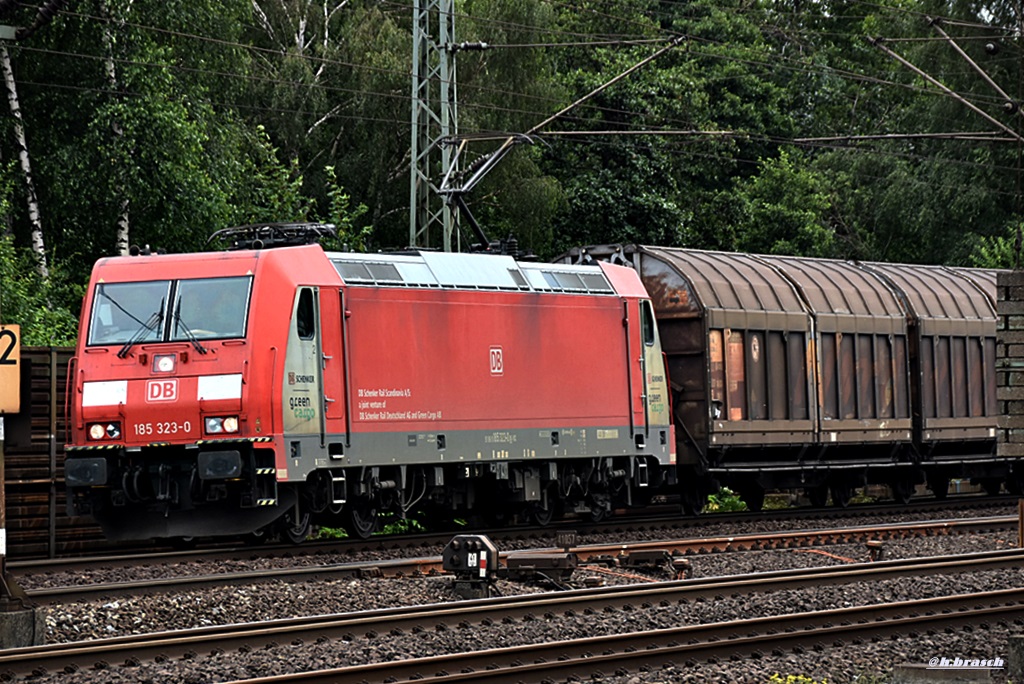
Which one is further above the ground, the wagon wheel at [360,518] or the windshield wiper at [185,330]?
the windshield wiper at [185,330]

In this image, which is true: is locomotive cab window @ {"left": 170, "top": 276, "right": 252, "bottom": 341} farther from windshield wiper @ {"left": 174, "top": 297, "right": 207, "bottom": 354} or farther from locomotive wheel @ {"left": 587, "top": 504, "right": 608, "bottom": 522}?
locomotive wheel @ {"left": 587, "top": 504, "right": 608, "bottom": 522}

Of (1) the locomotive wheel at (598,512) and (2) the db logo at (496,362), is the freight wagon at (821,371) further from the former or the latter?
(2) the db logo at (496,362)

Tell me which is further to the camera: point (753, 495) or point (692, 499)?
point (753, 495)

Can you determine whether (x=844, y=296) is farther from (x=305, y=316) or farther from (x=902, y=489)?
(x=305, y=316)

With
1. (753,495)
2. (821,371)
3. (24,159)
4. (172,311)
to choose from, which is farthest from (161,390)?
(24,159)

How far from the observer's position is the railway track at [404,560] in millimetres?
14789

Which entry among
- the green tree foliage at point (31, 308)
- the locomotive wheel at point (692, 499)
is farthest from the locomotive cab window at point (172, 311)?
the locomotive wheel at point (692, 499)

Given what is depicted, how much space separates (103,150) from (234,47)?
5.45 metres

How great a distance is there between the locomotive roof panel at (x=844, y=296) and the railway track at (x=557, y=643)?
37.7 ft

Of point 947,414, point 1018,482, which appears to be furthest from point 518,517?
point 1018,482

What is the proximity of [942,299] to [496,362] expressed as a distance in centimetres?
1136

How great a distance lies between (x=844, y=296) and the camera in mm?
27281

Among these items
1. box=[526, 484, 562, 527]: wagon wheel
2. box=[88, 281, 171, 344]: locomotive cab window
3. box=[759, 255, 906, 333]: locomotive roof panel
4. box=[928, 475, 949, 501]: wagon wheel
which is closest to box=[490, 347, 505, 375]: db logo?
box=[526, 484, 562, 527]: wagon wheel

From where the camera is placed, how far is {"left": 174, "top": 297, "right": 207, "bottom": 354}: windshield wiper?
18.1m
